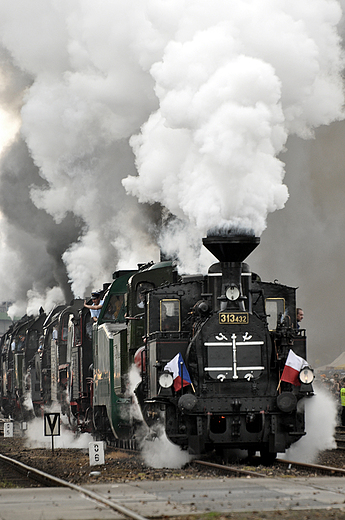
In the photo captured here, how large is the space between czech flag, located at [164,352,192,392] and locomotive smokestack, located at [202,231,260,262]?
187 centimetres

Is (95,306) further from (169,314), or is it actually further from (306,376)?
(306,376)

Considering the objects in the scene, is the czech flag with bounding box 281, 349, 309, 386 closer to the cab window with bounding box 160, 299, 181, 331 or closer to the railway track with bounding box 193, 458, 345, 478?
the railway track with bounding box 193, 458, 345, 478

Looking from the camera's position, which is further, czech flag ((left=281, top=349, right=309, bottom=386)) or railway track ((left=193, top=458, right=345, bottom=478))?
czech flag ((left=281, top=349, right=309, bottom=386))

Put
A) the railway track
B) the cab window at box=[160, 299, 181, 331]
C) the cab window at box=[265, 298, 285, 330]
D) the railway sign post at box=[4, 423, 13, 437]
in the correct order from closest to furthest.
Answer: the railway track → the cab window at box=[160, 299, 181, 331] → the cab window at box=[265, 298, 285, 330] → the railway sign post at box=[4, 423, 13, 437]

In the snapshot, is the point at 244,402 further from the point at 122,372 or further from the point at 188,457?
the point at 122,372

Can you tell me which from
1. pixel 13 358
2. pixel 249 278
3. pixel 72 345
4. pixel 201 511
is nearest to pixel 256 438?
pixel 249 278

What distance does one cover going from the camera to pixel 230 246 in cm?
1391

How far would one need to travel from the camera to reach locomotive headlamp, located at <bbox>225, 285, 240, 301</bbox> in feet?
46.1

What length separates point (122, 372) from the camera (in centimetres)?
1805

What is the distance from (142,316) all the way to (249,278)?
3.19 metres

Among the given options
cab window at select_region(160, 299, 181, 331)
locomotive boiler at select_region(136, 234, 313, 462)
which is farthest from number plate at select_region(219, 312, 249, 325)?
cab window at select_region(160, 299, 181, 331)

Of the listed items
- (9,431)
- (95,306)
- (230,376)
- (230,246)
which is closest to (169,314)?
(230,376)

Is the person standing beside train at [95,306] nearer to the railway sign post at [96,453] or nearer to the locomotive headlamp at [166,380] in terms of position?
the railway sign post at [96,453]

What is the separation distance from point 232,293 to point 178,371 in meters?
1.61
